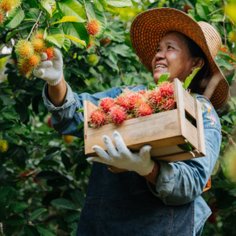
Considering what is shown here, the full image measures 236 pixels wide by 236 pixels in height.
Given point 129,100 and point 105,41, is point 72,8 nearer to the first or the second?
point 129,100

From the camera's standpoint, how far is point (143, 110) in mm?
1197

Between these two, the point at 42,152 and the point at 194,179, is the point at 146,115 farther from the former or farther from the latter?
the point at 42,152

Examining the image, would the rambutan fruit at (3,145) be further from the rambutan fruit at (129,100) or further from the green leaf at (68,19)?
the rambutan fruit at (129,100)

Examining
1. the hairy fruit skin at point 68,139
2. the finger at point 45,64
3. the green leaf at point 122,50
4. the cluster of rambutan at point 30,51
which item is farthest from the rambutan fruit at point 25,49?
the hairy fruit skin at point 68,139

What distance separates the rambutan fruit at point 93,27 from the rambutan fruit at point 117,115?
331 mm

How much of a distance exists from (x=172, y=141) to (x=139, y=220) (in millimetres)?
366

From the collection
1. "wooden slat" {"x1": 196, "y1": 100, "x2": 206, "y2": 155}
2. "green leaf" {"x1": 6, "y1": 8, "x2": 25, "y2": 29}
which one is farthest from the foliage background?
"wooden slat" {"x1": 196, "y1": 100, "x2": 206, "y2": 155}

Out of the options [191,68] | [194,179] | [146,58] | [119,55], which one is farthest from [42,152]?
[194,179]

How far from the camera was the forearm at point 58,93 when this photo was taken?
1502 mm

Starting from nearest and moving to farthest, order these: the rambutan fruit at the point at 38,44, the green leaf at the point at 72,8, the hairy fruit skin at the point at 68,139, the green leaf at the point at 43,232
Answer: the rambutan fruit at the point at 38,44
the green leaf at the point at 72,8
the green leaf at the point at 43,232
the hairy fruit skin at the point at 68,139

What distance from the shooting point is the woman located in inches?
49.6

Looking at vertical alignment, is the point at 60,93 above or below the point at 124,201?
above

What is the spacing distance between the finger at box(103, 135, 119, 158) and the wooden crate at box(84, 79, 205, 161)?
0.03 meters

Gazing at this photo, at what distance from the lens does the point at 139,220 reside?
143cm
